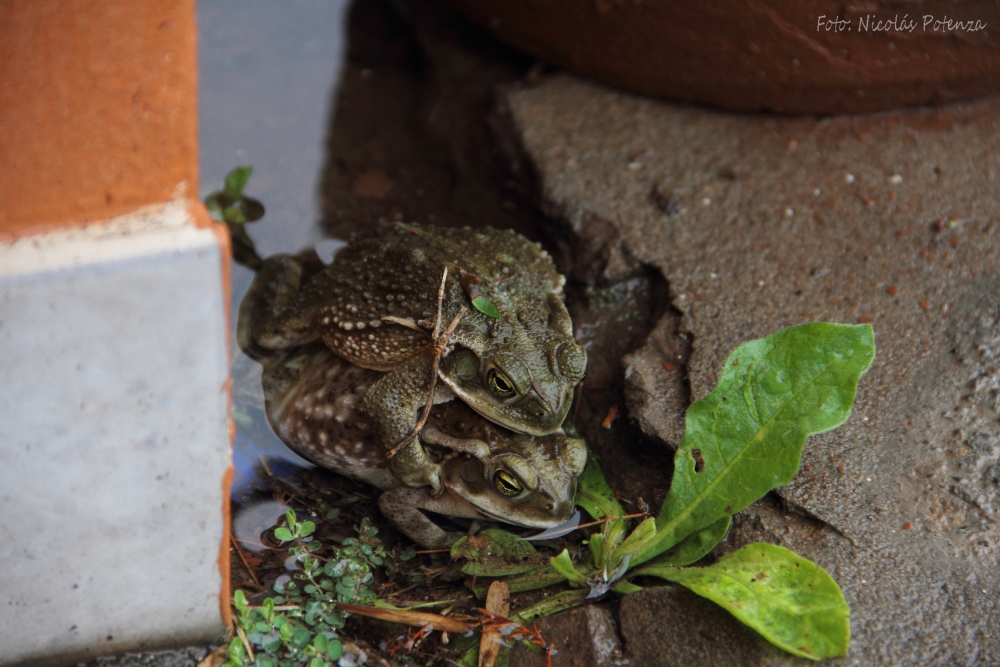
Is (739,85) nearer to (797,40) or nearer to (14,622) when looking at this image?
(797,40)

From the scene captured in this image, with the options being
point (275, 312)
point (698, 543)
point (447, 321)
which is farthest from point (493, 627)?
point (275, 312)

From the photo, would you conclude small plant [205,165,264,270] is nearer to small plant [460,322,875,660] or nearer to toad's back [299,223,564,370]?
toad's back [299,223,564,370]

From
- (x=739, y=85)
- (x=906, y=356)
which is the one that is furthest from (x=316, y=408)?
(x=739, y=85)

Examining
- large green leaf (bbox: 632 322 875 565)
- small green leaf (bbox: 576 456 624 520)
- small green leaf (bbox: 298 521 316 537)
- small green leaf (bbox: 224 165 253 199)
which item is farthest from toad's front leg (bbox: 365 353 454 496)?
small green leaf (bbox: 224 165 253 199)

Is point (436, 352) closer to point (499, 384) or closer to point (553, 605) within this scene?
point (499, 384)

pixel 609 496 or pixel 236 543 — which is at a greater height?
pixel 609 496

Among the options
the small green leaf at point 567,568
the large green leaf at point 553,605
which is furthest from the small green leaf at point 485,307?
the large green leaf at point 553,605
